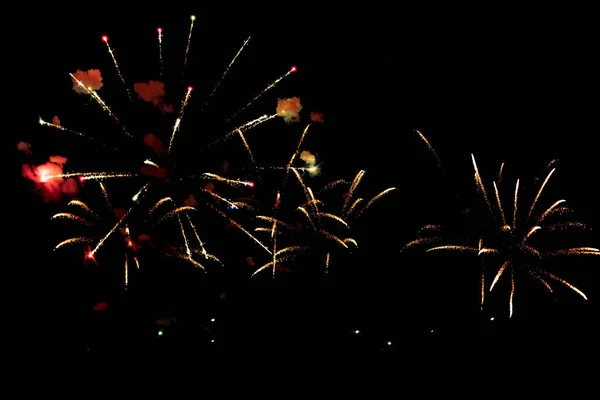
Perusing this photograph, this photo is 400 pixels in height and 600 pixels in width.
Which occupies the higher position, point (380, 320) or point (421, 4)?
point (421, 4)

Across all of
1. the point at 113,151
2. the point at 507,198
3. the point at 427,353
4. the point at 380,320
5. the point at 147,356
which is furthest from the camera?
the point at 507,198

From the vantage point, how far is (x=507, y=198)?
7.36 meters

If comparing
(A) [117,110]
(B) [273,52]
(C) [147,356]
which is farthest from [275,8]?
(C) [147,356]

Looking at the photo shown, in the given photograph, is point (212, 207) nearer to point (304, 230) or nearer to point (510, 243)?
point (304, 230)

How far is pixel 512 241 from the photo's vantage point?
224 inches

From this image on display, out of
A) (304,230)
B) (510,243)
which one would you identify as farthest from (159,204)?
(510,243)

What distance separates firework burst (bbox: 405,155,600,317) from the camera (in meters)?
5.36

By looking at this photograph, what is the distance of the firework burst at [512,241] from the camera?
17.6ft

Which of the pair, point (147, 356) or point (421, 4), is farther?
point (421, 4)

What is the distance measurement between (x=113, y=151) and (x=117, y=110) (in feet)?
2.03

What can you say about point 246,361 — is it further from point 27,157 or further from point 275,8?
point 275,8

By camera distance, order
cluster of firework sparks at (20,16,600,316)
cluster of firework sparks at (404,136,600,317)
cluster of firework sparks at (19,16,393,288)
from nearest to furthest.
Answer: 1. cluster of firework sparks at (404,136,600,317)
2. cluster of firework sparks at (20,16,600,316)
3. cluster of firework sparks at (19,16,393,288)

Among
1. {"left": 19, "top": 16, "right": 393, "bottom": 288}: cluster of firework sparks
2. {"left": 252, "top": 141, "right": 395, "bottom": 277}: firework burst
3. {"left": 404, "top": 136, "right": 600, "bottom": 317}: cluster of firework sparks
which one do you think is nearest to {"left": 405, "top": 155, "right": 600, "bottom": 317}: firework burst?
{"left": 404, "top": 136, "right": 600, "bottom": 317}: cluster of firework sparks

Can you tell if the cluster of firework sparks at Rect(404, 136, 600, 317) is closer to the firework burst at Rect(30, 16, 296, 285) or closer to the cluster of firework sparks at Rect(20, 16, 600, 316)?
the cluster of firework sparks at Rect(20, 16, 600, 316)
